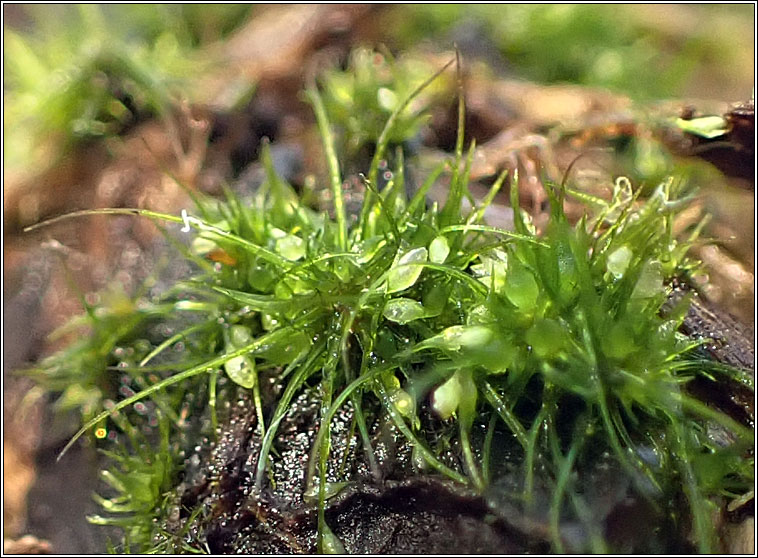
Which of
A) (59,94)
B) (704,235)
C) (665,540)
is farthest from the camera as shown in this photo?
(59,94)

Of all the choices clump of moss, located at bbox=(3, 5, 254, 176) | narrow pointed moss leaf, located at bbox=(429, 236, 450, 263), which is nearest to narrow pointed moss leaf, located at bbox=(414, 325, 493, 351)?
narrow pointed moss leaf, located at bbox=(429, 236, 450, 263)

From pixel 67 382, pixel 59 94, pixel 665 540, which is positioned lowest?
pixel 67 382

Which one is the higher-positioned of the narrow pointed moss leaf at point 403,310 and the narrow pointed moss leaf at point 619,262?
the narrow pointed moss leaf at point 619,262

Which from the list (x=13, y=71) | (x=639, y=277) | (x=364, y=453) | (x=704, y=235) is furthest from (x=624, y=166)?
(x=13, y=71)

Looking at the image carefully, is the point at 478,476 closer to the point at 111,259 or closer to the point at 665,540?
the point at 665,540

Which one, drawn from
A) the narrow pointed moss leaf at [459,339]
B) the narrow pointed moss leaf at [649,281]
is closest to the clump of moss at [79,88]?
the narrow pointed moss leaf at [459,339]

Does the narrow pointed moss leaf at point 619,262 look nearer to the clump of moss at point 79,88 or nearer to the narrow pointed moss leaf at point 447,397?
the narrow pointed moss leaf at point 447,397

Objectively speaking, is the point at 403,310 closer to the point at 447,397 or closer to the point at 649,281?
the point at 447,397

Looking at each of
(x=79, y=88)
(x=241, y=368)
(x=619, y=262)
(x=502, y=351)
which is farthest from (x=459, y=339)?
(x=79, y=88)
